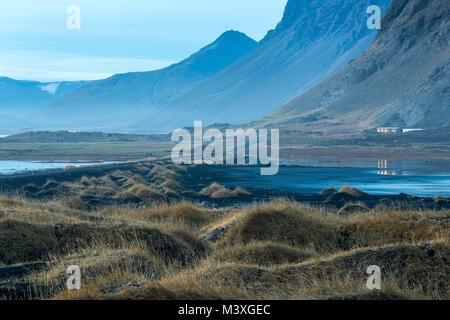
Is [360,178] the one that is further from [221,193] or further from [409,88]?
[409,88]

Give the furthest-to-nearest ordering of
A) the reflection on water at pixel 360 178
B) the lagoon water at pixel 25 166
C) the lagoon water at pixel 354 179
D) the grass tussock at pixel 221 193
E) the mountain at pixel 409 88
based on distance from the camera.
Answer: the mountain at pixel 409 88, the lagoon water at pixel 25 166, the reflection on water at pixel 360 178, the lagoon water at pixel 354 179, the grass tussock at pixel 221 193

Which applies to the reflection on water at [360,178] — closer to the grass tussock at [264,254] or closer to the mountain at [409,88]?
the grass tussock at [264,254]

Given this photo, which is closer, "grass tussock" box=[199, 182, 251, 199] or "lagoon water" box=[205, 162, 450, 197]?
"grass tussock" box=[199, 182, 251, 199]

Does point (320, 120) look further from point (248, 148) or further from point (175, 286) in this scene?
point (175, 286)

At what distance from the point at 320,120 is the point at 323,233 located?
592 ft

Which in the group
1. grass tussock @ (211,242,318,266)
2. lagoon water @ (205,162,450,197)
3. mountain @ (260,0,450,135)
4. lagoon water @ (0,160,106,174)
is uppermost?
mountain @ (260,0,450,135)

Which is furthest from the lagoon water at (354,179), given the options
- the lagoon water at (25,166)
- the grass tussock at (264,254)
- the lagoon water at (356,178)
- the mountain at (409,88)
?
the mountain at (409,88)

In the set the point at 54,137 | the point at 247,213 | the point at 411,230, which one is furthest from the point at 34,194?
the point at 54,137

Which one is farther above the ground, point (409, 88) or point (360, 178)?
point (409, 88)

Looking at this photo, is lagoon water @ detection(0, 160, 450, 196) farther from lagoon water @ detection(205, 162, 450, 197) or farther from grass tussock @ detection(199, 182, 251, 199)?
grass tussock @ detection(199, 182, 251, 199)

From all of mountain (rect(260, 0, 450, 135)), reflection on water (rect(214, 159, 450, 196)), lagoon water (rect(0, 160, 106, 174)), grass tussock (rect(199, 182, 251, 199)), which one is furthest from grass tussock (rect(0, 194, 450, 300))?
mountain (rect(260, 0, 450, 135))


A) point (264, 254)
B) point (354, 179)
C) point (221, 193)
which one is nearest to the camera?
point (264, 254)

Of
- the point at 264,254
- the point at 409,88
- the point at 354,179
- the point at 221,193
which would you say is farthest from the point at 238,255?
the point at 409,88

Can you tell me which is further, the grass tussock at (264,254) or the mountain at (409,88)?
the mountain at (409,88)
